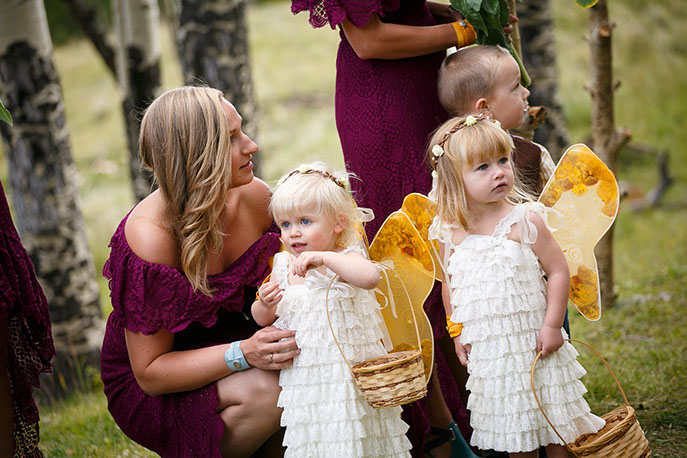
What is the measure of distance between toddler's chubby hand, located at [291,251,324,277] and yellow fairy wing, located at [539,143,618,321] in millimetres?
866

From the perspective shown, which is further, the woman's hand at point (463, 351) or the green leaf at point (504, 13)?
the green leaf at point (504, 13)

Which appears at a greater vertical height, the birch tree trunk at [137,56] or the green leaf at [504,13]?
the birch tree trunk at [137,56]

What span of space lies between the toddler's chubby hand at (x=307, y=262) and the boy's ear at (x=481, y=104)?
2.92ft

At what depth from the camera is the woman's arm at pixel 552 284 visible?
2.35 meters

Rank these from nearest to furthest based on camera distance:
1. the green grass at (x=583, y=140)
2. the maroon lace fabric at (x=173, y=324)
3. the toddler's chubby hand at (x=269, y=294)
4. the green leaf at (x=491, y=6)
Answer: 1. the toddler's chubby hand at (x=269, y=294)
2. the maroon lace fabric at (x=173, y=324)
3. the green leaf at (x=491, y=6)
4. the green grass at (x=583, y=140)

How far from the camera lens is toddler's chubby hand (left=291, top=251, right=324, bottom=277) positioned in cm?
230

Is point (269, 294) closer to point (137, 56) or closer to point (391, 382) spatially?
point (391, 382)

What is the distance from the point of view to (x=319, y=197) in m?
2.41

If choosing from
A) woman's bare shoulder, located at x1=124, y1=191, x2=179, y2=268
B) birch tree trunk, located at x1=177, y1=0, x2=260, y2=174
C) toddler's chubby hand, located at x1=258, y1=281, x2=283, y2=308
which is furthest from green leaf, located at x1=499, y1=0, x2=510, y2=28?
birch tree trunk, located at x1=177, y1=0, x2=260, y2=174

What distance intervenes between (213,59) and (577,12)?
10.5 m

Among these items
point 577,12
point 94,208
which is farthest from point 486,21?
point 577,12

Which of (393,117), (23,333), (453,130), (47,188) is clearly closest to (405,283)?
(453,130)

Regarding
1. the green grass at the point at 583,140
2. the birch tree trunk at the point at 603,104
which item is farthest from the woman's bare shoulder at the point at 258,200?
the birch tree trunk at the point at 603,104

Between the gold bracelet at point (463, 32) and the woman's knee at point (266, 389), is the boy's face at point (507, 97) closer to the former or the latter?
the gold bracelet at point (463, 32)
